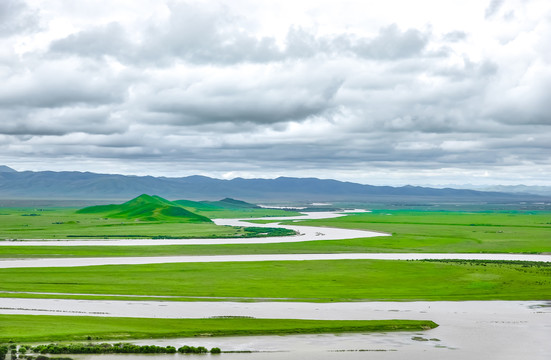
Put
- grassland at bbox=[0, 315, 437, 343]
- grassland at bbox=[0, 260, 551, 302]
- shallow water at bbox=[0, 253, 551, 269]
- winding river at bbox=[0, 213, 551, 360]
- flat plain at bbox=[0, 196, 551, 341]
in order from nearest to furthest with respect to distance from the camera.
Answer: winding river at bbox=[0, 213, 551, 360]
grassland at bbox=[0, 315, 437, 343]
flat plain at bbox=[0, 196, 551, 341]
grassland at bbox=[0, 260, 551, 302]
shallow water at bbox=[0, 253, 551, 269]

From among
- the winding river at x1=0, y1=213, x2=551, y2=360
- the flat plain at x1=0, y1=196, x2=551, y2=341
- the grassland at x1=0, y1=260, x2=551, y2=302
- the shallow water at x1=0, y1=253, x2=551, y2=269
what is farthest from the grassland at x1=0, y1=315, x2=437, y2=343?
the shallow water at x1=0, y1=253, x2=551, y2=269

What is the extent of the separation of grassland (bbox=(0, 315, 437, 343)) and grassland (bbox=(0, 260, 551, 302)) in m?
12.3

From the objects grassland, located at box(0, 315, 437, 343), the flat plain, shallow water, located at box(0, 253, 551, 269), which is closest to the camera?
grassland, located at box(0, 315, 437, 343)

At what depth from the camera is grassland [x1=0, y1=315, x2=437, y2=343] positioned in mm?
41219

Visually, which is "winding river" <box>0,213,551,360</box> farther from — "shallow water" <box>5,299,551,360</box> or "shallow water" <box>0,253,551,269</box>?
A: "shallow water" <box>0,253,551,269</box>

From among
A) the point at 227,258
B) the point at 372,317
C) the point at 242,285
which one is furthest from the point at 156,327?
the point at 227,258

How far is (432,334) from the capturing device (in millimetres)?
44156

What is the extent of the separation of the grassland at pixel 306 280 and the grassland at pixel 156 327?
12298 millimetres

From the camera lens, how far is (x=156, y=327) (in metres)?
44.1

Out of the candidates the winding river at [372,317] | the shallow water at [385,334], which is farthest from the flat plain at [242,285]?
the shallow water at [385,334]

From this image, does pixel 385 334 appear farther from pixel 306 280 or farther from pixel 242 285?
pixel 306 280

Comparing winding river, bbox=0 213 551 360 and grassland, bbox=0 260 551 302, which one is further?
grassland, bbox=0 260 551 302

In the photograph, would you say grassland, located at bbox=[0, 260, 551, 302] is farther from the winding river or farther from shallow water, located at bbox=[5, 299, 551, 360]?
shallow water, located at bbox=[5, 299, 551, 360]

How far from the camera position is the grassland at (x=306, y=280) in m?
61.6
